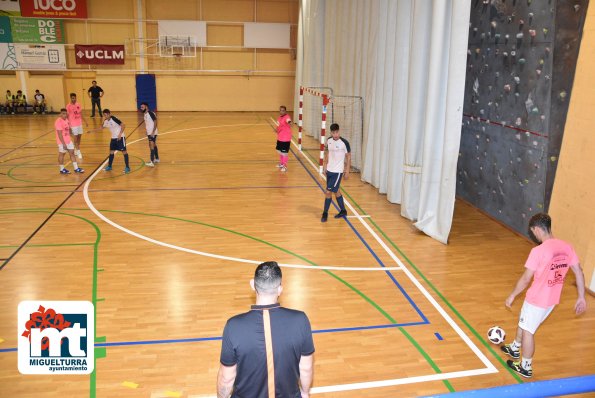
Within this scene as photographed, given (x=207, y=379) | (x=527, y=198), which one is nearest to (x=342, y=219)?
(x=527, y=198)

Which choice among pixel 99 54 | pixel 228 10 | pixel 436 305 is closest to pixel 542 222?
pixel 436 305

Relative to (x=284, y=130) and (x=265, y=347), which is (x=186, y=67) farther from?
(x=265, y=347)

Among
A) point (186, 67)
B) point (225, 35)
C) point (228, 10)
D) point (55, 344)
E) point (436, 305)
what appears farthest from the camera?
point (186, 67)

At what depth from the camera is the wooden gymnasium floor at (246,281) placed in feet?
18.4

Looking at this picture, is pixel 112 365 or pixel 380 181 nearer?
pixel 112 365

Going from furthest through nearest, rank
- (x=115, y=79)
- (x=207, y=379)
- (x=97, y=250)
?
(x=115, y=79)
(x=97, y=250)
(x=207, y=379)

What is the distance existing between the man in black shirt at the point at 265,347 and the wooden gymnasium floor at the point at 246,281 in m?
2.22

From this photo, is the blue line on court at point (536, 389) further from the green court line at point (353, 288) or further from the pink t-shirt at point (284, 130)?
the pink t-shirt at point (284, 130)

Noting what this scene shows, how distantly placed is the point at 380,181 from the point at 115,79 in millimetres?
20766

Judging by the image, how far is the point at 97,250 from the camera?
884 cm

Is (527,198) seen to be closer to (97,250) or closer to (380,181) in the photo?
(380,181)

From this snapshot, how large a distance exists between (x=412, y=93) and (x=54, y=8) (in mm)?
22714

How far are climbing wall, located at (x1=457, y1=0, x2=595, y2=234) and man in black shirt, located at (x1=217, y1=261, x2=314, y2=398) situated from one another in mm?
7490

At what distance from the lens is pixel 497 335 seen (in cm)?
615
